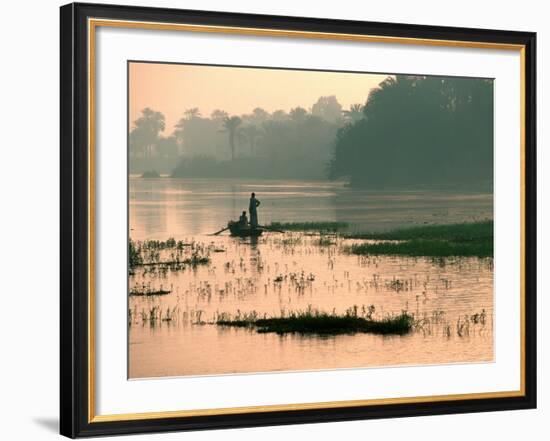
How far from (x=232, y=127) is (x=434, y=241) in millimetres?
1412

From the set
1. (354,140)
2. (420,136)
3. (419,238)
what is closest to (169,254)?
(354,140)

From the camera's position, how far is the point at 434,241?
7457 mm

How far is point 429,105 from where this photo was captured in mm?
7410

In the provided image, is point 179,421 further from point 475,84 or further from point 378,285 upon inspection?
point 475,84

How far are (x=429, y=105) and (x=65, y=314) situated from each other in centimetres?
246

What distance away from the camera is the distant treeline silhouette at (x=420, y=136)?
730 centimetres

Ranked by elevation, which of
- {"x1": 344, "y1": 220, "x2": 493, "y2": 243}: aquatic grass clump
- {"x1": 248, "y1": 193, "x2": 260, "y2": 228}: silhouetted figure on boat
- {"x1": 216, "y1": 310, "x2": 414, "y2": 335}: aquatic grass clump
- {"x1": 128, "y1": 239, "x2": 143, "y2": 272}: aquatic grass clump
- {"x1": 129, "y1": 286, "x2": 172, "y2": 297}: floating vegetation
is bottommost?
{"x1": 216, "y1": 310, "x2": 414, "y2": 335}: aquatic grass clump

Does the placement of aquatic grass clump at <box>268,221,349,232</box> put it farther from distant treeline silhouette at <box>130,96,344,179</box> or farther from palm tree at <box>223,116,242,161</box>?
palm tree at <box>223,116,242,161</box>

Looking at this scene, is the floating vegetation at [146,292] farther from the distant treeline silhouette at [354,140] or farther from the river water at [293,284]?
the distant treeline silhouette at [354,140]

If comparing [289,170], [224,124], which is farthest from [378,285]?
[224,124]

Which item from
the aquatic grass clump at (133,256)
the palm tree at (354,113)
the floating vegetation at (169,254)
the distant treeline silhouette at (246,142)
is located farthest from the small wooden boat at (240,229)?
the palm tree at (354,113)

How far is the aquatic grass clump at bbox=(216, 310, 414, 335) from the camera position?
7070 mm

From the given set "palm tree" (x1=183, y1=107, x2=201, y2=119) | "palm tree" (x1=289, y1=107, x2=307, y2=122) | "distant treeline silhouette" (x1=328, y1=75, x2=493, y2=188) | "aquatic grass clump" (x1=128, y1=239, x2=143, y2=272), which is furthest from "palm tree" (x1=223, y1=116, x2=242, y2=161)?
"aquatic grass clump" (x1=128, y1=239, x2=143, y2=272)

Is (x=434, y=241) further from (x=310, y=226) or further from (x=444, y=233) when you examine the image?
(x=310, y=226)
